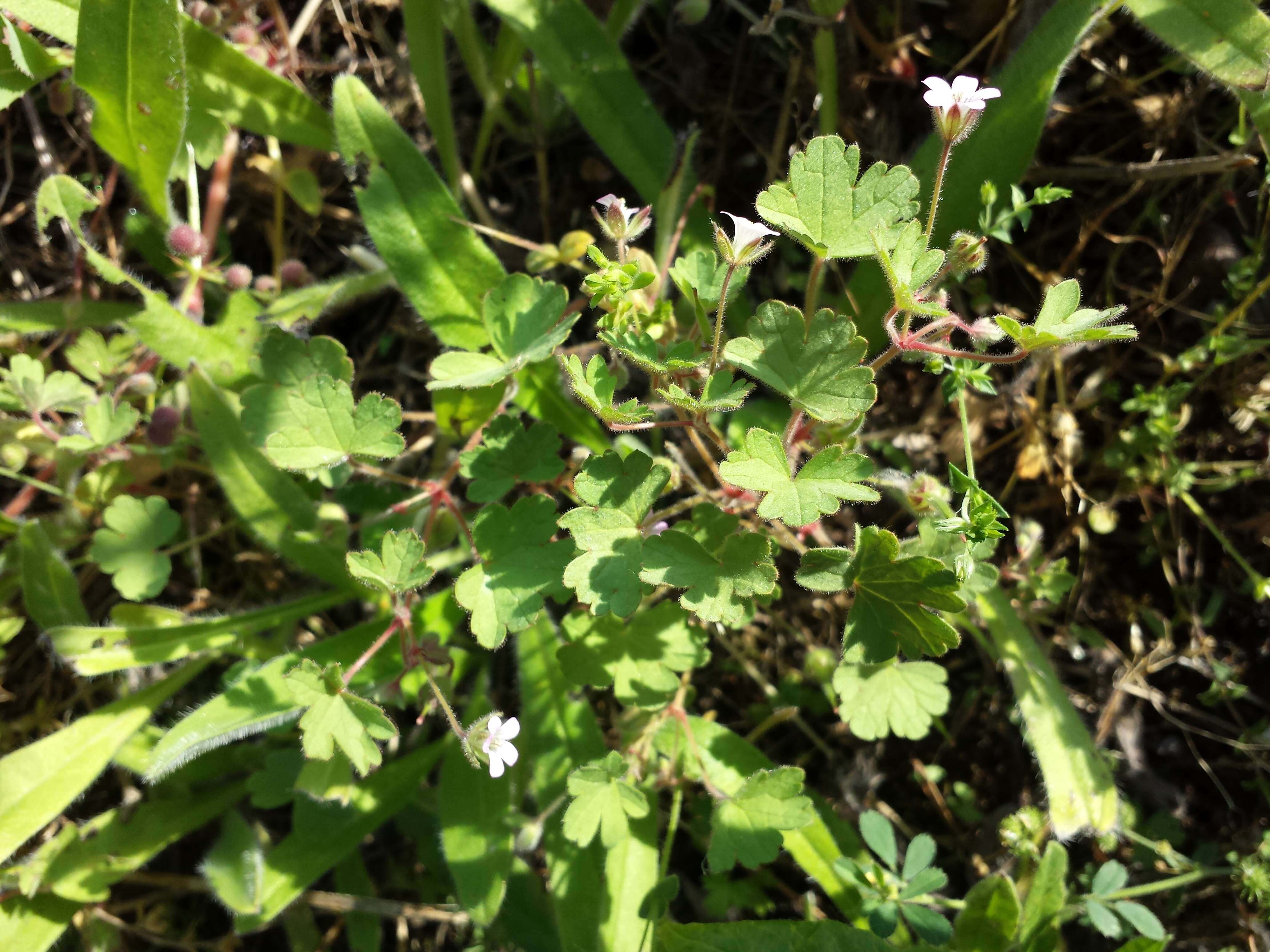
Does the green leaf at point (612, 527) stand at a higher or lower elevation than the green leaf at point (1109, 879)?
higher

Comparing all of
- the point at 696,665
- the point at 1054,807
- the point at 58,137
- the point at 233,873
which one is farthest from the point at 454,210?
the point at 1054,807

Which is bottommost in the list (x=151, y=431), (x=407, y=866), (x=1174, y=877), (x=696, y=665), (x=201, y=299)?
(x=407, y=866)

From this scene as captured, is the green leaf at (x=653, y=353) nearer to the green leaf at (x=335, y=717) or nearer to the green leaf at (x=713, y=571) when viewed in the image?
the green leaf at (x=713, y=571)

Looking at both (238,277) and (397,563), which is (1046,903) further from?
(238,277)

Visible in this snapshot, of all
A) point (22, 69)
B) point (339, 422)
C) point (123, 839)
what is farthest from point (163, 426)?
point (123, 839)

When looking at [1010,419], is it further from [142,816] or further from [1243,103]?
[142,816]

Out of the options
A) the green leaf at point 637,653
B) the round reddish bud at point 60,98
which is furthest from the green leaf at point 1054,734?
the round reddish bud at point 60,98
